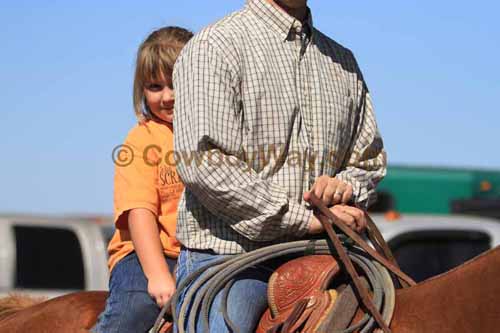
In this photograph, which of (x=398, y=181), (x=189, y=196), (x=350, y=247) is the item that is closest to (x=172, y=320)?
(x=189, y=196)

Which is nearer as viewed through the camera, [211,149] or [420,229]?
[211,149]

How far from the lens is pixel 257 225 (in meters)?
3.77

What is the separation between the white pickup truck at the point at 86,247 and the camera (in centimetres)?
1041

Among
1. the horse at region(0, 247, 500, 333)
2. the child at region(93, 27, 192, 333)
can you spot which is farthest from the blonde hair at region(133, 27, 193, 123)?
the horse at region(0, 247, 500, 333)

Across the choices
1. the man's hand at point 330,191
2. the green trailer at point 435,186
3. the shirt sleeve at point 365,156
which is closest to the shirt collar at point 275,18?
the shirt sleeve at point 365,156

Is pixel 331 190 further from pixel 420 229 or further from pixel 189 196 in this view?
pixel 420 229

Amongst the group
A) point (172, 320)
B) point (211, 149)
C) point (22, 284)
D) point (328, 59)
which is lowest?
point (22, 284)

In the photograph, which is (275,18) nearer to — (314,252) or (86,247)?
(314,252)

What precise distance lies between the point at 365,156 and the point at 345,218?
1.47 ft

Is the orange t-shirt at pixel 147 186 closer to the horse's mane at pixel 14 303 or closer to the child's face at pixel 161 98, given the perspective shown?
the child's face at pixel 161 98

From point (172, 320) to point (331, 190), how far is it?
0.83m

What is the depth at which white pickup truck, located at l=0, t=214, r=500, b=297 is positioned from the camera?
10406 millimetres

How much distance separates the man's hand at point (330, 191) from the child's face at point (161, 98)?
104cm

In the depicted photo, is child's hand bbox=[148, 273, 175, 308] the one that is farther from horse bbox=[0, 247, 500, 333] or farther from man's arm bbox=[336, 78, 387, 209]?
horse bbox=[0, 247, 500, 333]
